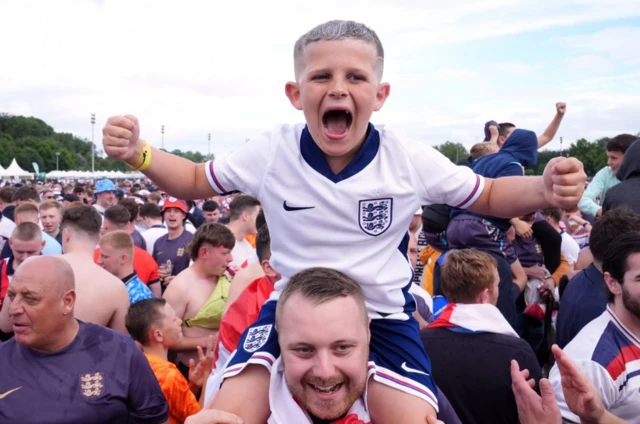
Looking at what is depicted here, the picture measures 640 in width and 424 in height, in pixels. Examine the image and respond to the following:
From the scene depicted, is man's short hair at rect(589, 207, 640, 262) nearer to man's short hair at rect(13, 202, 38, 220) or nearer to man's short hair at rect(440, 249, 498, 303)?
man's short hair at rect(440, 249, 498, 303)

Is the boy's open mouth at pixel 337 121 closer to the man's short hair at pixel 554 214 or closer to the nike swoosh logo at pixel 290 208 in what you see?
the nike swoosh logo at pixel 290 208

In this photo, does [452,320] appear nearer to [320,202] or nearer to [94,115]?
[320,202]

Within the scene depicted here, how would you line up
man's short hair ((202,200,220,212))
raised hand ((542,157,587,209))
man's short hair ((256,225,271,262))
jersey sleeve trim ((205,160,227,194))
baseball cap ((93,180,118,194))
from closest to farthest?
raised hand ((542,157,587,209)), jersey sleeve trim ((205,160,227,194)), man's short hair ((256,225,271,262)), man's short hair ((202,200,220,212)), baseball cap ((93,180,118,194))

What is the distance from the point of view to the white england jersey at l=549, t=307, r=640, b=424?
3014mm

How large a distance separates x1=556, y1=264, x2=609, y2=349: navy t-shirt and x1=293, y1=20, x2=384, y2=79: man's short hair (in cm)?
241

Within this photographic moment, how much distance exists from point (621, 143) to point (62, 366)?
19.8ft

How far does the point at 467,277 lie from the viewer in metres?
3.84

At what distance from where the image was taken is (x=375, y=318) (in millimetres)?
2568

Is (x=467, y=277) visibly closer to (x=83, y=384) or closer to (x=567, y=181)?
(x=567, y=181)

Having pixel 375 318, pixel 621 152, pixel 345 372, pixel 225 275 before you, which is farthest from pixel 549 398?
pixel 621 152

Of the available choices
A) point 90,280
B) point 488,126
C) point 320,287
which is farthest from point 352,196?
point 488,126

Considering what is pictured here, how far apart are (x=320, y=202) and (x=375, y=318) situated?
560mm

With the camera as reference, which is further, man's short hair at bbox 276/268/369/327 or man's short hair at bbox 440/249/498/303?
man's short hair at bbox 440/249/498/303

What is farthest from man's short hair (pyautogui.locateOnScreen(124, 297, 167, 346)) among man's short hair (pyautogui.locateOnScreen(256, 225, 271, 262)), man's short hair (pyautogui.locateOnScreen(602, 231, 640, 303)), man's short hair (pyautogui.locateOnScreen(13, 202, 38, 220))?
man's short hair (pyautogui.locateOnScreen(13, 202, 38, 220))
